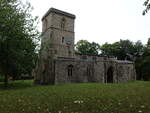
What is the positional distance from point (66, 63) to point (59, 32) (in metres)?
8.39

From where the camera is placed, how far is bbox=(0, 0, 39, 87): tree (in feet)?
57.7

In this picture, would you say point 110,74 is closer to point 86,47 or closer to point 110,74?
point 110,74

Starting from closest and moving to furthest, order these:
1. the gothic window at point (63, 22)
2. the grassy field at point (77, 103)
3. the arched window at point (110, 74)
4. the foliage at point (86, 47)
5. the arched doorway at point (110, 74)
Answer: the grassy field at point (77, 103) < the arched window at point (110, 74) < the arched doorway at point (110, 74) < the gothic window at point (63, 22) < the foliage at point (86, 47)

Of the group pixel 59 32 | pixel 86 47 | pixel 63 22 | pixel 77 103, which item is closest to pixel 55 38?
pixel 59 32

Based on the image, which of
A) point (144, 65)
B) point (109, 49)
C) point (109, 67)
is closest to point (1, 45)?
point (109, 67)

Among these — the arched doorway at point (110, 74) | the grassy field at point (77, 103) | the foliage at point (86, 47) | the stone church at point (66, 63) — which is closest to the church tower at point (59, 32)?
the stone church at point (66, 63)

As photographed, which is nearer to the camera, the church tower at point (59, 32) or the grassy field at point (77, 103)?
the grassy field at point (77, 103)

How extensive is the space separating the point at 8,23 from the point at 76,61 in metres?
14.2

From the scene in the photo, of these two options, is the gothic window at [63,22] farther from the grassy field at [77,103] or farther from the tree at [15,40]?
the grassy field at [77,103]

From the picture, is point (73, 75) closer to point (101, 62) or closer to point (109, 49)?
point (101, 62)

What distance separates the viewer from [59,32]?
107 ft

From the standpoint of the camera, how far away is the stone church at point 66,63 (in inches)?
1068

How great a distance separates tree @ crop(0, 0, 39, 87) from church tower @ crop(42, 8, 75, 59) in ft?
34.7

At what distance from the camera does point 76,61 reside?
28.4 m
